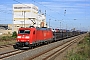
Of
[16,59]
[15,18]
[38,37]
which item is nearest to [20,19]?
[15,18]

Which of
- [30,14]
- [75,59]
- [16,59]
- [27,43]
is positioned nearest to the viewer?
[75,59]

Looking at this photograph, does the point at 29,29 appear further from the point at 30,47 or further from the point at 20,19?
the point at 20,19

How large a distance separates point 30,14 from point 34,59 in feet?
333

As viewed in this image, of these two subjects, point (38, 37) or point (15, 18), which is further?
point (15, 18)

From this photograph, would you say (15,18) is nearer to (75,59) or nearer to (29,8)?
(29,8)

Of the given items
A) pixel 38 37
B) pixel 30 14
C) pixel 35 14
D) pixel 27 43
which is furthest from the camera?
pixel 35 14

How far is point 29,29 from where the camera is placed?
94.0ft

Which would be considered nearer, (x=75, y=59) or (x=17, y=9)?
(x=75, y=59)

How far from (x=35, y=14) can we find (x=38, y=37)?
317 ft

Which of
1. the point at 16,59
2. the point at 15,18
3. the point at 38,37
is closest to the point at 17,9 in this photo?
the point at 15,18

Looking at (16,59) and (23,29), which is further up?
(23,29)

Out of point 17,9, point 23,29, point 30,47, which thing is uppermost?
point 17,9

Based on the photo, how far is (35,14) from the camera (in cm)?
12812

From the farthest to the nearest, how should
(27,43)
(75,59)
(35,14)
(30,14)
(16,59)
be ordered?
1. (35,14)
2. (30,14)
3. (27,43)
4. (16,59)
5. (75,59)
